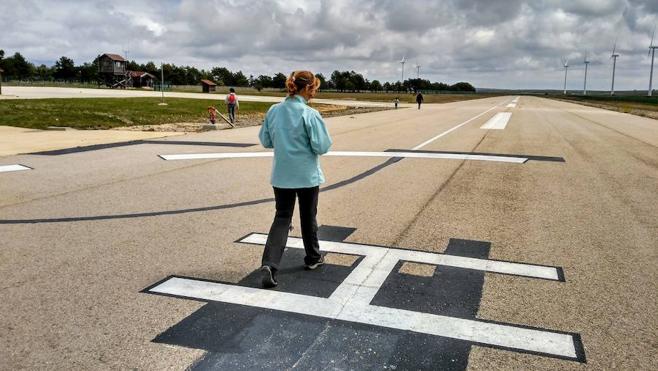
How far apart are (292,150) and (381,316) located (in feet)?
4.99

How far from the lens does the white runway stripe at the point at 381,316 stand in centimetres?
342

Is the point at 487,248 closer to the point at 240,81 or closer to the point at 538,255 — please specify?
the point at 538,255

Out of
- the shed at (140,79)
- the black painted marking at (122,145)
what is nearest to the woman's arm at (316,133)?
the black painted marking at (122,145)

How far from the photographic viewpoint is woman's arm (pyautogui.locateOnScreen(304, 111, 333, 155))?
4238 millimetres

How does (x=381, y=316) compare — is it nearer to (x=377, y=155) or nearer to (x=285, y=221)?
(x=285, y=221)

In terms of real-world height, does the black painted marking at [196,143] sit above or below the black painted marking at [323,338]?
above

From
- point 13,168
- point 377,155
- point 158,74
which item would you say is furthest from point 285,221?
point 158,74

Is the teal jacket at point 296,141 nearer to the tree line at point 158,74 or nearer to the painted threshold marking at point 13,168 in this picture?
the painted threshold marking at point 13,168

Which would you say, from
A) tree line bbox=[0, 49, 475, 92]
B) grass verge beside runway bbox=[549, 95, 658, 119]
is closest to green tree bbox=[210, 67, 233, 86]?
tree line bbox=[0, 49, 475, 92]

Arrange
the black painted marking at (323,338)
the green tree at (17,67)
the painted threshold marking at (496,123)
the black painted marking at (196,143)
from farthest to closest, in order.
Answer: the green tree at (17,67), the painted threshold marking at (496,123), the black painted marking at (196,143), the black painted marking at (323,338)

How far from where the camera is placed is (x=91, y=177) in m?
9.40

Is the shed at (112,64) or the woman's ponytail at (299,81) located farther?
the shed at (112,64)

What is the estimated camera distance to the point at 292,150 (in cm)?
430

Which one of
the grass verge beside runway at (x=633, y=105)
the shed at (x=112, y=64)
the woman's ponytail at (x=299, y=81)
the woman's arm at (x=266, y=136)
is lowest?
the grass verge beside runway at (x=633, y=105)
